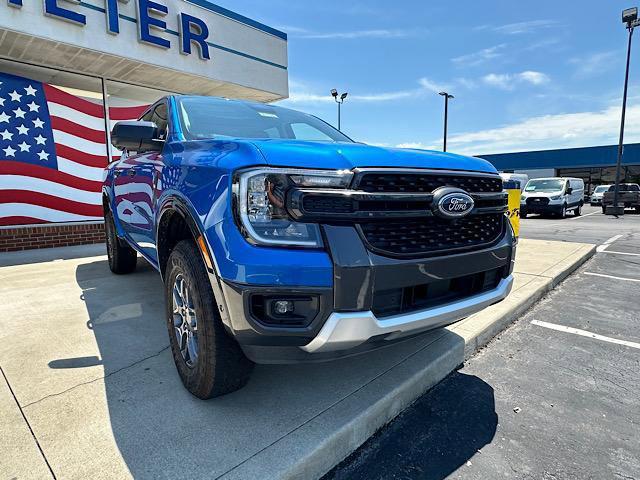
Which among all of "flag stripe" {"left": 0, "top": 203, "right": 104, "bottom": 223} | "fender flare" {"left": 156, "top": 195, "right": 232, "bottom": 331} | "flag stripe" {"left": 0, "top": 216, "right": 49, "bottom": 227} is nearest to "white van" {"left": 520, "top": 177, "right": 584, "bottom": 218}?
"flag stripe" {"left": 0, "top": 203, "right": 104, "bottom": 223}

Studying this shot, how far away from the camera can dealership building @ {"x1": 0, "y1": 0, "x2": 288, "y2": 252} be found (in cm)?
659

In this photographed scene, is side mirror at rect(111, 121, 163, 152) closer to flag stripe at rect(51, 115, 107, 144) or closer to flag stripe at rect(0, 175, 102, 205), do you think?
flag stripe at rect(0, 175, 102, 205)

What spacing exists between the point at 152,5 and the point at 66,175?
12.2 ft

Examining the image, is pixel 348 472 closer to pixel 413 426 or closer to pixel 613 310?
pixel 413 426

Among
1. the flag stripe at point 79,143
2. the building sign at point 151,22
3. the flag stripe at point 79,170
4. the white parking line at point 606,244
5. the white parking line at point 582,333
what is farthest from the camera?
the white parking line at point 606,244

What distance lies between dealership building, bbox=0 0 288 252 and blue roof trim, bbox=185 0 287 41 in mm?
23

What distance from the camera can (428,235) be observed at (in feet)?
6.32

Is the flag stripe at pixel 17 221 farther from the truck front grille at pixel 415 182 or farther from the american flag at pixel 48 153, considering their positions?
the truck front grille at pixel 415 182

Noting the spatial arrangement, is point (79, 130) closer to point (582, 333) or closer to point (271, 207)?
point (271, 207)

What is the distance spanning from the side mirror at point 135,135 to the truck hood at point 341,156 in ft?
3.48

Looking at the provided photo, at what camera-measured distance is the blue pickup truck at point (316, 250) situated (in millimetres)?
1592

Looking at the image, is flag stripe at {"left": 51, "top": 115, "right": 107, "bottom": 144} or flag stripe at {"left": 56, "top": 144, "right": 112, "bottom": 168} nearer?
flag stripe at {"left": 51, "top": 115, "right": 107, "bottom": 144}

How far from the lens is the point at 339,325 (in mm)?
1600

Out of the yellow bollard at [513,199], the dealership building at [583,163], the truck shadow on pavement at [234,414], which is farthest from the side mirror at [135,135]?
the dealership building at [583,163]
